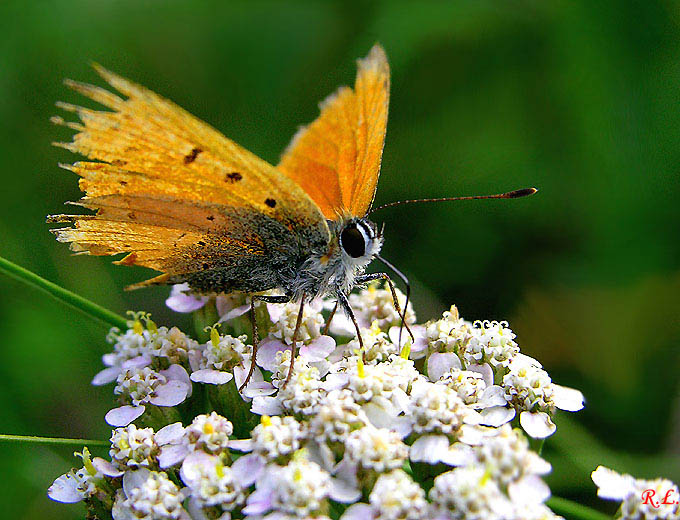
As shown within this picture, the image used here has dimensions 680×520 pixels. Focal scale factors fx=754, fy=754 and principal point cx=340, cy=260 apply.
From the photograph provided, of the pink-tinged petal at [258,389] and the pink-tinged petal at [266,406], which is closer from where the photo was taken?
the pink-tinged petal at [266,406]

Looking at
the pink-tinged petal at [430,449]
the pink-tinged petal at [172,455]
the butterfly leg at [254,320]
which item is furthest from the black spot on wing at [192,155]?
the pink-tinged petal at [430,449]

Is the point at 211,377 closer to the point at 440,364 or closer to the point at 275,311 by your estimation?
the point at 275,311

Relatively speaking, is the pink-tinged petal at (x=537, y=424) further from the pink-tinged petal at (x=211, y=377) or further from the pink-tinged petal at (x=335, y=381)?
the pink-tinged petal at (x=211, y=377)

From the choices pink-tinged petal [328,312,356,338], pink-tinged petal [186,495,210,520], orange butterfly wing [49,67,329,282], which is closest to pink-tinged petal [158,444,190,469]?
pink-tinged petal [186,495,210,520]

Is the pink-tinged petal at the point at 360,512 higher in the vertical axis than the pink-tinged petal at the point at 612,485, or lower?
lower

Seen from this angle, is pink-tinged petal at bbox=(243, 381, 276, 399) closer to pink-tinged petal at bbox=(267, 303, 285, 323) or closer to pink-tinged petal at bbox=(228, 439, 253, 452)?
pink-tinged petal at bbox=(228, 439, 253, 452)

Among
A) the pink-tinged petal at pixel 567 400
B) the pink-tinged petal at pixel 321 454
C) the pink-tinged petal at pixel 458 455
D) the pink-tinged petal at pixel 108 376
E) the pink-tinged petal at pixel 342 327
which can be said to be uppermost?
the pink-tinged petal at pixel 342 327
